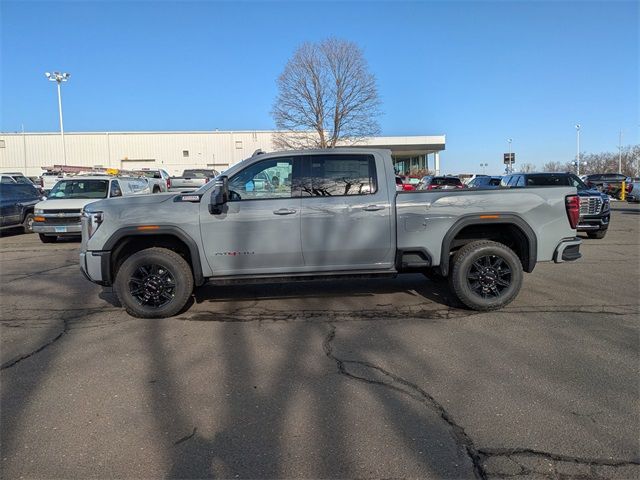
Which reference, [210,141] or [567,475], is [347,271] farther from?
[210,141]

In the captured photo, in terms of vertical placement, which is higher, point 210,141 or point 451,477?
point 210,141

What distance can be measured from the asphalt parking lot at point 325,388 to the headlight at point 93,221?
1108 mm

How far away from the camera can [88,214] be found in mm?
5758

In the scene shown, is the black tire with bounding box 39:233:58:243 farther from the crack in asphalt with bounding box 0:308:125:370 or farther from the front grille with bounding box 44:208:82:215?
the crack in asphalt with bounding box 0:308:125:370

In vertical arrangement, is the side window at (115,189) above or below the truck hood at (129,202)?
above

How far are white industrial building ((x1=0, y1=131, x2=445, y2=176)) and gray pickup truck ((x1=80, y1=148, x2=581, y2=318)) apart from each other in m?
54.6

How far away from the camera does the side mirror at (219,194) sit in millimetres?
5484

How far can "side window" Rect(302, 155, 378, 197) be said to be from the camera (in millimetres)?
5883

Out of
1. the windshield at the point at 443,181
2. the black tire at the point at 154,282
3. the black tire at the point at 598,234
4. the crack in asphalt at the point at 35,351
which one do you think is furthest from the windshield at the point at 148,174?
the crack in asphalt at the point at 35,351

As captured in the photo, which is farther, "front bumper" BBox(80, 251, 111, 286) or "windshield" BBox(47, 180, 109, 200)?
"windshield" BBox(47, 180, 109, 200)

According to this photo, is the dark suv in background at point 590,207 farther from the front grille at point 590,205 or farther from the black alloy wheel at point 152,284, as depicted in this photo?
the black alloy wheel at point 152,284

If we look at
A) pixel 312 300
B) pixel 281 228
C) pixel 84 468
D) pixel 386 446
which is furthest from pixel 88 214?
pixel 386 446

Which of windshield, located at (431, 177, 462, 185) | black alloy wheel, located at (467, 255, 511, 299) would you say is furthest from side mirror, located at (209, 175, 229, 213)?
windshield, located at (431, 177, 462, 185)

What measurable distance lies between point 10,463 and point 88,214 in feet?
11.1
